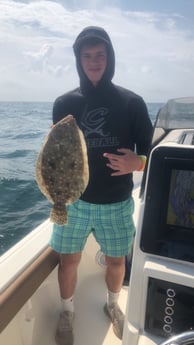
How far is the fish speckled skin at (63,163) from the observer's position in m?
1.83

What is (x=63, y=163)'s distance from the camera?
1.88 m

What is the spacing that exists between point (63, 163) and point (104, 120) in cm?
57

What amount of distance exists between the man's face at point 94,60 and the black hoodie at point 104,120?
0.15ft

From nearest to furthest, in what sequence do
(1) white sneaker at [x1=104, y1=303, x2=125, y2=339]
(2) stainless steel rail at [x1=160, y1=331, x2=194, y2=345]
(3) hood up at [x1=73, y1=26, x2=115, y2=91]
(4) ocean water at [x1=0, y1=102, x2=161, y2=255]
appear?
(2) stainless steel rail at [x1=160, y1=331, x2=194, y2=345], (3) hood up at [x1=73, y1=26, x2=115, y2=91], (1) white sneaker at [x1=104, y1=303, x2=125, y2=339], (4) ocean water at [x1=0, y1=102, x2=161, y2=255]

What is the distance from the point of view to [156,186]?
1.25m

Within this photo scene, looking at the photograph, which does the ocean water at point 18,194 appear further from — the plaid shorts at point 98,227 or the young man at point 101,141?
the plaid shorts at point 98,227

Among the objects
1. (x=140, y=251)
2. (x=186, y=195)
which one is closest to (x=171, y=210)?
(x=186, y=195)

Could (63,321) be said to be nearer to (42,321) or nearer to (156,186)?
(42,321)

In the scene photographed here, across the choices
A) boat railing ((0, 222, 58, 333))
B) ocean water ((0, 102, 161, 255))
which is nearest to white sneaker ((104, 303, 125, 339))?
boat railing ((0, 222, 58, 333))

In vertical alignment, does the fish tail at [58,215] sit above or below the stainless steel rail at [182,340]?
below

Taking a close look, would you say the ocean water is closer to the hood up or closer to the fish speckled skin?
the hood up

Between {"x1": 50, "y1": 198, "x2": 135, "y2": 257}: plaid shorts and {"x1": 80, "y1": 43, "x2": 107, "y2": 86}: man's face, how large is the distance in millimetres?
860

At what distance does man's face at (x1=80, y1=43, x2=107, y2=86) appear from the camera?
2.25 meters

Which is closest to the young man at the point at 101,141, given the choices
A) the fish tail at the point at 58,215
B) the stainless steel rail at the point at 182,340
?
the fish tail at the point at 58,215
